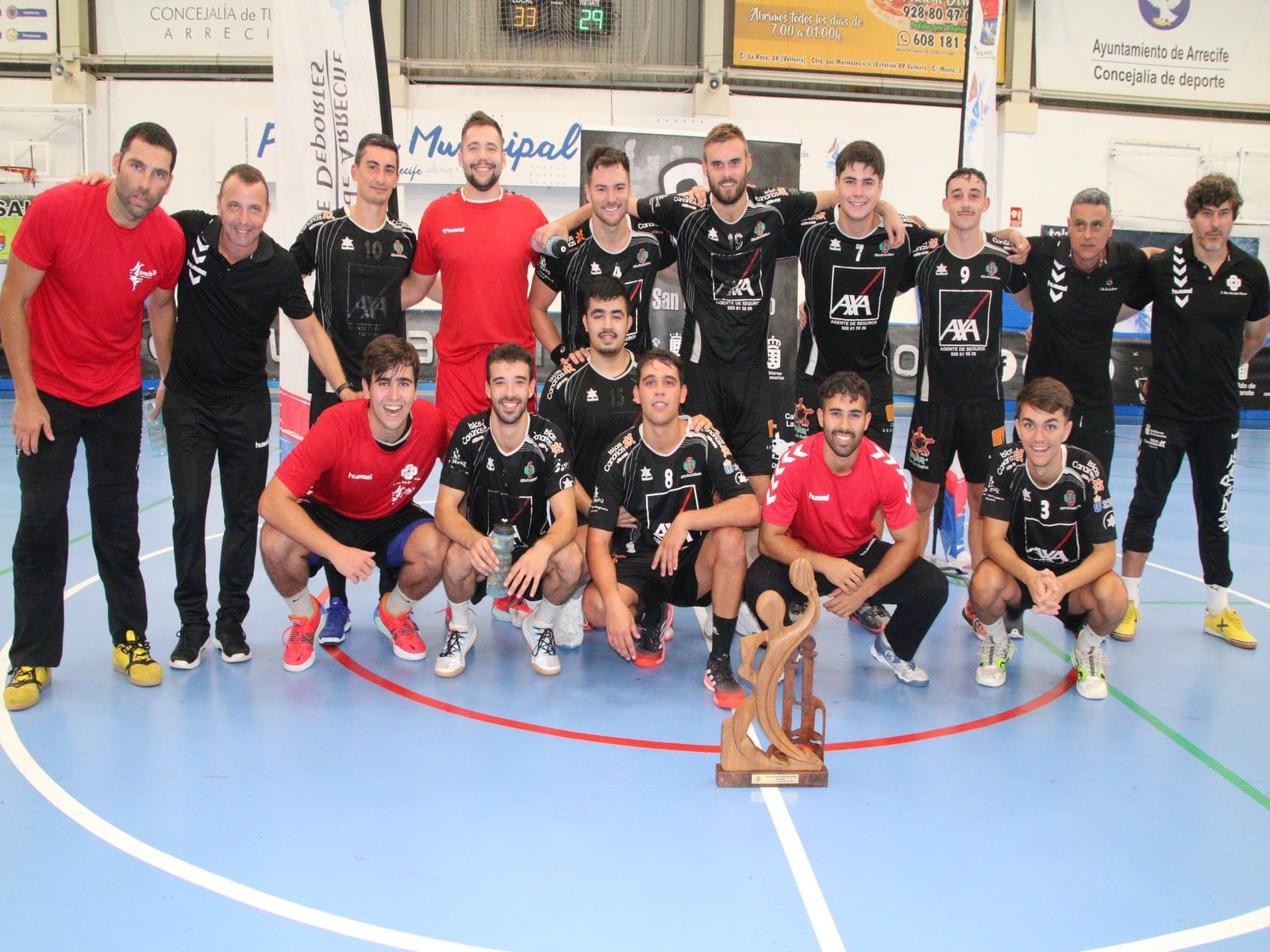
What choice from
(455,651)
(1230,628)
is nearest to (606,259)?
(455,651)

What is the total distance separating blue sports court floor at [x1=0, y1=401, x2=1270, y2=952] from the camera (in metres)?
2.51

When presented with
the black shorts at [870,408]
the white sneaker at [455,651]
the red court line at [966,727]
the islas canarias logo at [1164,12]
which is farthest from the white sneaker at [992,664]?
the islas canarias logo at [1164,12]

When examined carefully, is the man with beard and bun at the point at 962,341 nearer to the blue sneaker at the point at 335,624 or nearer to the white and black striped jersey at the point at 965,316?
the white and black striped jersey at the point at 965,316

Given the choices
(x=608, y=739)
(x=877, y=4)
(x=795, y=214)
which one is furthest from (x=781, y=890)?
(x=877, y=4)

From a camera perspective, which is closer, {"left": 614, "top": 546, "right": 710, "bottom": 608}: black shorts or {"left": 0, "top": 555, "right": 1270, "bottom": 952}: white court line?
{"left": 0, "top": 555, "right": 1270, "bottom": 952}: white court line

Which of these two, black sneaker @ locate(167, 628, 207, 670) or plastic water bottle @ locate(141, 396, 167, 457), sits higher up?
plastic water bottle @ locate(141, 396, 167, 457)

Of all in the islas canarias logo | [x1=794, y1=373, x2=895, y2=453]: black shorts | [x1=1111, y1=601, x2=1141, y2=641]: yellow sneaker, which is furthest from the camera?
the islas canarias logo

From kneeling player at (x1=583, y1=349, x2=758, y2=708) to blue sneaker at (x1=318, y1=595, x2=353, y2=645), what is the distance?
1.22 m

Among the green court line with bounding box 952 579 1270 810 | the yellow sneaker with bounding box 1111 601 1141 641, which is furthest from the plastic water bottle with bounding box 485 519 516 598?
the yellow sneaker with bounding box 1111 601 1141 641

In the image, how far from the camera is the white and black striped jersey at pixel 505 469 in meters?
4.32

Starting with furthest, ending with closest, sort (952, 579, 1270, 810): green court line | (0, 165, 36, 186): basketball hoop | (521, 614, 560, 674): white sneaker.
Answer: (0, 165, 36, 186): basketball hoop < (521, 614, 560, 674): white sneaker < (952, 579, 1270, 810): green court line

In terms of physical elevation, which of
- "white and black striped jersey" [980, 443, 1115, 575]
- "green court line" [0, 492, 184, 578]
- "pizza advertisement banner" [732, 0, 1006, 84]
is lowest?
"green court line" [0, 492, 184, 578]

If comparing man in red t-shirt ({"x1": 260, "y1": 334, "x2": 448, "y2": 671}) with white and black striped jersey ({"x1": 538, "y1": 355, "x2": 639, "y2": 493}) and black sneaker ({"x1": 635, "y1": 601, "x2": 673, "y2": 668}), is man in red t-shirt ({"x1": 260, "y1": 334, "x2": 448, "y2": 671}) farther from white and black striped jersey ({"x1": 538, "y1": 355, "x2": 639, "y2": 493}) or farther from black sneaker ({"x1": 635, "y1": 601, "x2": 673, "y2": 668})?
black sneaker ({"x1": 635, "y1": 601, "x2": 673, "y2": 668})

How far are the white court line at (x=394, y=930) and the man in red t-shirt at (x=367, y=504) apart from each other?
4.20 ft
